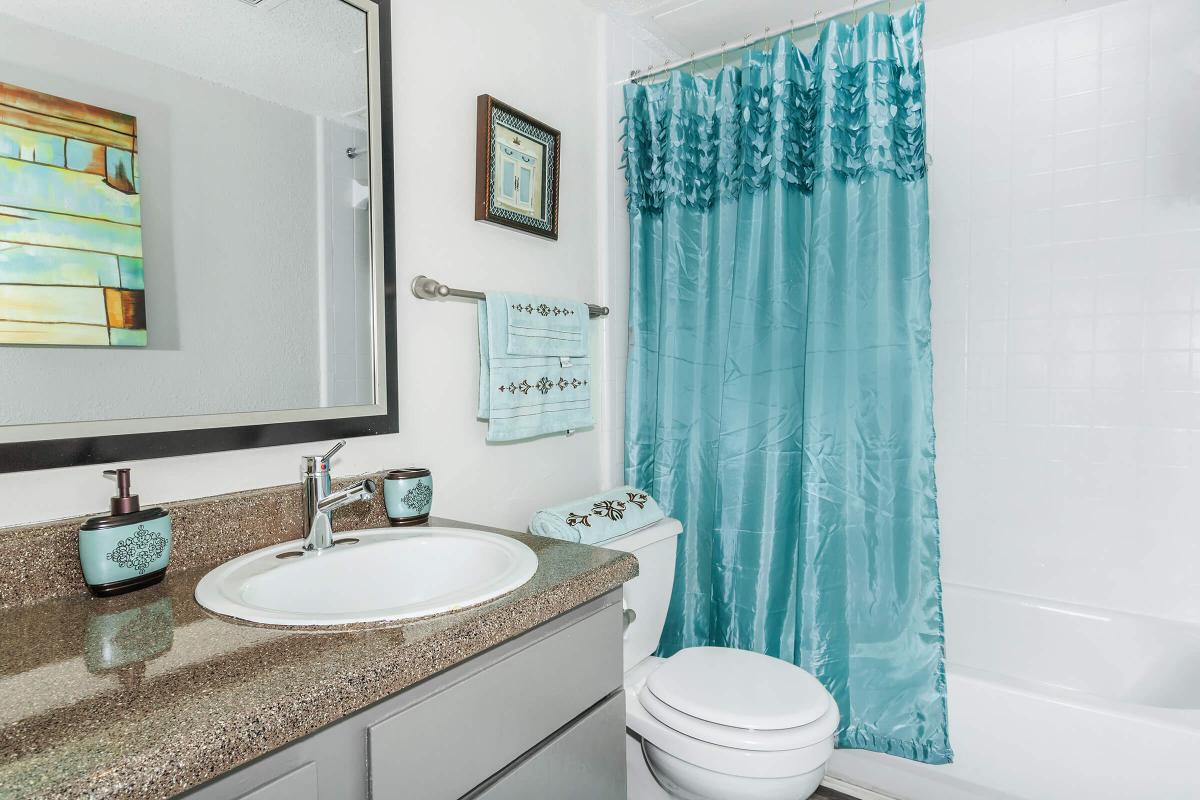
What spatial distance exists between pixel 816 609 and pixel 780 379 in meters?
0.60

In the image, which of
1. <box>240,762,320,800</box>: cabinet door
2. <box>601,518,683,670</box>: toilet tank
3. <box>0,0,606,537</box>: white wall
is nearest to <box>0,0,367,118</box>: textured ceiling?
<box>0,0,606,537</box>: white wall

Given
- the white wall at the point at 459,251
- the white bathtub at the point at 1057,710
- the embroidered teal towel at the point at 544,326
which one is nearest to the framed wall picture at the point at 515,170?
the white wall at the point at 459,251

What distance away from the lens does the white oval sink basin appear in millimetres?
799

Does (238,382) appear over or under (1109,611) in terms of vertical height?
over

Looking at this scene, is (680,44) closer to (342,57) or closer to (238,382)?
(342,57)

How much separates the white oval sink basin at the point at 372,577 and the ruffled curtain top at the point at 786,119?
124 cm

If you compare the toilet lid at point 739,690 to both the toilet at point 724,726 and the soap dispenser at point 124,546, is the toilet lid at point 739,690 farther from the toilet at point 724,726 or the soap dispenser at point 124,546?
the soap dispenser at point 124,546

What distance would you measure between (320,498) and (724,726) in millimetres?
854

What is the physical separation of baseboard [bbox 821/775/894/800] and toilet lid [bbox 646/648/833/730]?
1.76 ft

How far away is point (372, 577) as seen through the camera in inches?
42.8

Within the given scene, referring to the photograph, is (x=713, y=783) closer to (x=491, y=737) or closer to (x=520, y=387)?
(x=491, y=737)

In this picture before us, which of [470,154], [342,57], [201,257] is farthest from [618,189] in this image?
[201,257]

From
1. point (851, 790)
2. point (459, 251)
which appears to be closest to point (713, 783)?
point (851, 790)

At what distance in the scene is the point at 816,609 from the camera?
167 cm
